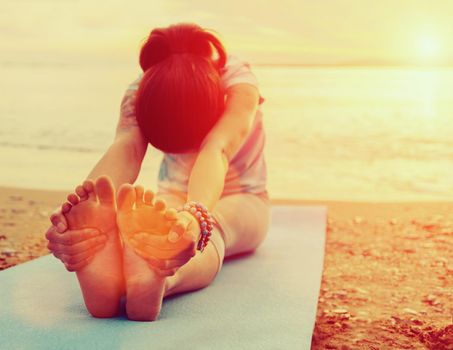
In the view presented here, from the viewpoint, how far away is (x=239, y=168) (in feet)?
7.06

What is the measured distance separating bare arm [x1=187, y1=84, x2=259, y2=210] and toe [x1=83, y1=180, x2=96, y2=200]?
294mm

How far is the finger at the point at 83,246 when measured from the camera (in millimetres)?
1302

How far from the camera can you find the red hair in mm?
1762

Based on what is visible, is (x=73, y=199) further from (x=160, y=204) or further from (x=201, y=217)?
(x=201, y=217)

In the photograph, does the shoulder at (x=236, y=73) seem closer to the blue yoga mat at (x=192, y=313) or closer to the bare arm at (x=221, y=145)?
the bare arm at (x=221, y=145)

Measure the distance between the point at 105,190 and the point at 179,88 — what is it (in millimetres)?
542

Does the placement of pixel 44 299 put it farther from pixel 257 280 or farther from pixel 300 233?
pixel 300 233

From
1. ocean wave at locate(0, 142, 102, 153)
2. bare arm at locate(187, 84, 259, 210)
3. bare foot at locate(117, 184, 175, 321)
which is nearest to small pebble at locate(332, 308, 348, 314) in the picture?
bare arm at locate(187, 84, 259, 210)

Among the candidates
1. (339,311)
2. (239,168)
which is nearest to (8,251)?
(239,168)

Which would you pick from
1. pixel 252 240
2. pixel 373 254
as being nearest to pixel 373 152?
pixel 373 254

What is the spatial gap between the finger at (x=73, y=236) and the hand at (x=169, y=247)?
10 centimetres

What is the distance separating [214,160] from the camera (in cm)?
168

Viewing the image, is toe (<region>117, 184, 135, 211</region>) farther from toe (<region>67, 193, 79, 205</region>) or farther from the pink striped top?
the pink striped top

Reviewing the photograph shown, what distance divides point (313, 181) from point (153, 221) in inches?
173
